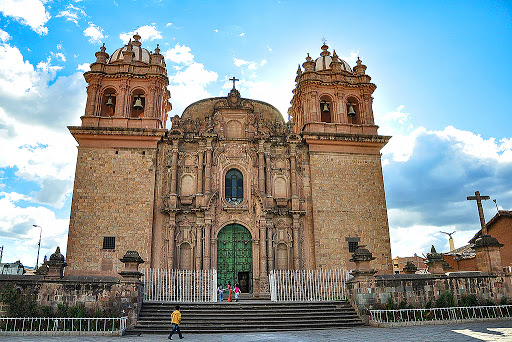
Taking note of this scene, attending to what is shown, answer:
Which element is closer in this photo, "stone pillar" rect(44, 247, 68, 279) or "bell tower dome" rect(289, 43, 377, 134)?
"stone pillar" rect(44, 247, 68, 279)

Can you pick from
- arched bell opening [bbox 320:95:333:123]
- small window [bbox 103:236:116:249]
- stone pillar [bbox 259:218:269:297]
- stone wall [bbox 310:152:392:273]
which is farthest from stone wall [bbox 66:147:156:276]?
arched bell opening [bbox 320:95:333:123]

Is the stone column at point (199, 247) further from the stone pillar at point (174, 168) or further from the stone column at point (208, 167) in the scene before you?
the stone pillar at point (174, 168)

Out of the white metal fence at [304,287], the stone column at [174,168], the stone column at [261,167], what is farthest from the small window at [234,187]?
the white metal fence at [304,287]

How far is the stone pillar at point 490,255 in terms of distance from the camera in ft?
48.3

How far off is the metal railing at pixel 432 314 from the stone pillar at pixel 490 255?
171 centimetres

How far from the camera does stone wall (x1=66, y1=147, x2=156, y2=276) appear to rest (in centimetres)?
1852

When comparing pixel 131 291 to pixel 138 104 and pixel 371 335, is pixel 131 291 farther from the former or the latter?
pixel 138 104

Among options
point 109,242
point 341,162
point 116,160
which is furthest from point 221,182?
point 341,162

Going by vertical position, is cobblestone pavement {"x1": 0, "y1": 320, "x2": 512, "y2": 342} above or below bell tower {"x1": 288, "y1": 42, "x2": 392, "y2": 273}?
below

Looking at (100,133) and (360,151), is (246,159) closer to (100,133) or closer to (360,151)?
(360,151)

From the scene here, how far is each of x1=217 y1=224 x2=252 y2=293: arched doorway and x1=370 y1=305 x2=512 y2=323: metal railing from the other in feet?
24.3

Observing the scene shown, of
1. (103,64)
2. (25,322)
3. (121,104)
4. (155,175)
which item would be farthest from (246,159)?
(25,322)

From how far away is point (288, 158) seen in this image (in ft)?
70.2

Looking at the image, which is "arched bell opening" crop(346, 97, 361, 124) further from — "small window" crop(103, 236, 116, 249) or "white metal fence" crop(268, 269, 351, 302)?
"small window" crop(103, 236, 116, 249)
